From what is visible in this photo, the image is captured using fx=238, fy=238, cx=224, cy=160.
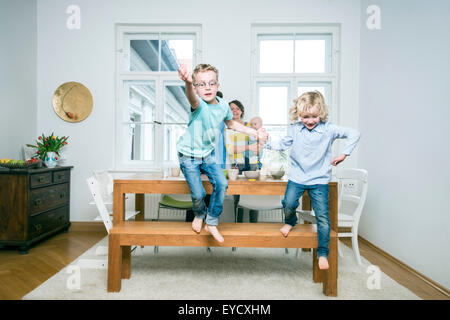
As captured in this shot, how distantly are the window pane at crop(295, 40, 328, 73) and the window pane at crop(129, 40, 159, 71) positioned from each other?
1.96 m

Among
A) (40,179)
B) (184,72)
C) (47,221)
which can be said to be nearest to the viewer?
(184,72)

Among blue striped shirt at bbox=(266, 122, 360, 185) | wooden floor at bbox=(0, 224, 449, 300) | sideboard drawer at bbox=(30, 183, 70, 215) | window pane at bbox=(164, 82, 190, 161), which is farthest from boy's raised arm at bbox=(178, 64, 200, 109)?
sideboard drawer at bbox=(30, 183, 70, 215)

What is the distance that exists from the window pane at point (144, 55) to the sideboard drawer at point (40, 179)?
5.70ft

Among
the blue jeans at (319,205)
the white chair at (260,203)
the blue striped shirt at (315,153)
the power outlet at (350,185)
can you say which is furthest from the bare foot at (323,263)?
the power outlet at (350,185)

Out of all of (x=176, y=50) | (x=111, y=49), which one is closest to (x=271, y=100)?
(x=176, y=50)

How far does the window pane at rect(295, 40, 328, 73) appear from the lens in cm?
328

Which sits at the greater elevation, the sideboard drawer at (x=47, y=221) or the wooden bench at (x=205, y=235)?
the wooden bench at (x=205, y=235)

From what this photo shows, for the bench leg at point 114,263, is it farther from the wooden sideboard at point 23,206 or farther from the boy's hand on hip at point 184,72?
the wooden sideboard at point 23,206

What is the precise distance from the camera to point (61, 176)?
9.73 ft

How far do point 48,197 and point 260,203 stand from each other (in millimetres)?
2393

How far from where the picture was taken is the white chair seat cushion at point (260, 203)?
95.5 inches

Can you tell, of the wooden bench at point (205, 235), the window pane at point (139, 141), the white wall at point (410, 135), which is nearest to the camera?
the wooden bench at point (205, 235)

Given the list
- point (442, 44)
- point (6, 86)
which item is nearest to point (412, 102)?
point (442, 44)

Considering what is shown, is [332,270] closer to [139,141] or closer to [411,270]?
[411,270]
